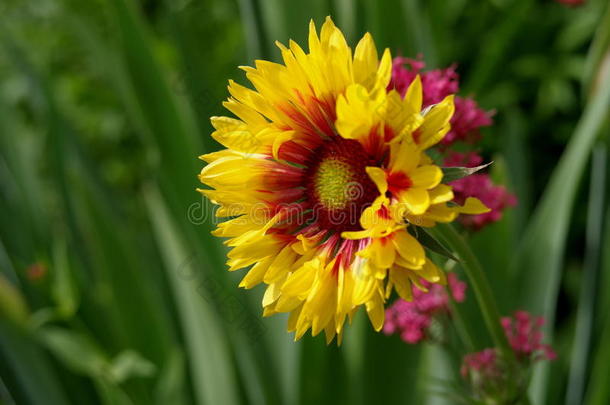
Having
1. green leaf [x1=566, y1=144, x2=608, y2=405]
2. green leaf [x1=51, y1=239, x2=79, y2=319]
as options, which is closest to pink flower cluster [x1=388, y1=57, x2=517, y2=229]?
green leaf [x1=566, y1=144, x2=608, y2=405]

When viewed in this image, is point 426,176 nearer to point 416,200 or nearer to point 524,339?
point 416,200

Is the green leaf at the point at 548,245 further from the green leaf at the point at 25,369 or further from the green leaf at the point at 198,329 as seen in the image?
the green leaf at the point at 25,369

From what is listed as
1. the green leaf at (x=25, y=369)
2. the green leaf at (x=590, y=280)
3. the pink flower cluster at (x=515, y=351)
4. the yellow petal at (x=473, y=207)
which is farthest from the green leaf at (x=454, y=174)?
the green leaf at (x=25, y=369)

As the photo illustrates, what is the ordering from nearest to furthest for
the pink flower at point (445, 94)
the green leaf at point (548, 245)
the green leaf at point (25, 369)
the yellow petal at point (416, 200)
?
the yellow petal at point (416, 200) → the pink flower at point (445, 94) → the green leaf at point (548, 245) → the green leaf at point (25, 369)

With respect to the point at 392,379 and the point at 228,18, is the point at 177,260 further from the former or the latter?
the point at 228,18

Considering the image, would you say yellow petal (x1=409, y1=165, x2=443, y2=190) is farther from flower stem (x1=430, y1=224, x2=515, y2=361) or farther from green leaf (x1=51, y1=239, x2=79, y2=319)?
green leaf (x1=51, y1=239, x2=79, y2=319)

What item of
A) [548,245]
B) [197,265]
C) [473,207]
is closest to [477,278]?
[473,207]

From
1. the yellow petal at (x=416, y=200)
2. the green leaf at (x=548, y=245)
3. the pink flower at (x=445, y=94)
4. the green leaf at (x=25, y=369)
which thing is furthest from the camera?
the green leaf at (x=25, y=369)
